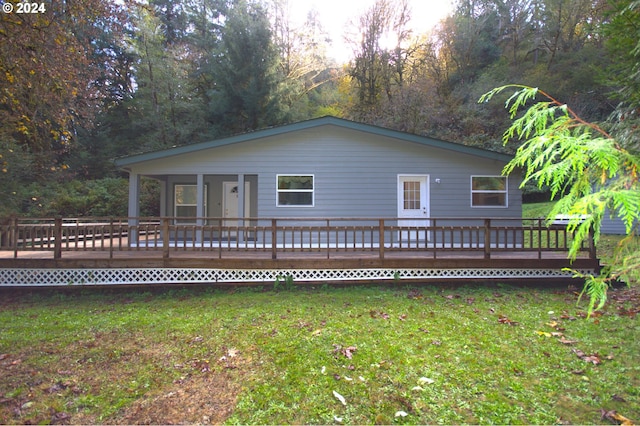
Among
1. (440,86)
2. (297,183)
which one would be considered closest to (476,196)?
(297,183)

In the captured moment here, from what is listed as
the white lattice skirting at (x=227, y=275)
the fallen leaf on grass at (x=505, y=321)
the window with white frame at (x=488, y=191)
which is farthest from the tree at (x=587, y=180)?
the window with white frame at (x=488, y=191)

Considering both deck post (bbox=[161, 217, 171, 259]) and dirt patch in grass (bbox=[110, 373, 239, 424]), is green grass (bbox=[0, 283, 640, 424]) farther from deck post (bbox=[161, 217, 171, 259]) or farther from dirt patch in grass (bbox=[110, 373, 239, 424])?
deck post (bbox=[161, 217, 171, 259])

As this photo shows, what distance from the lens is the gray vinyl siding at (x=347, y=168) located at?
31.4ft

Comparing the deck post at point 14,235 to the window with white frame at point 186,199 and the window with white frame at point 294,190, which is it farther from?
the window with white frame at point 294,190

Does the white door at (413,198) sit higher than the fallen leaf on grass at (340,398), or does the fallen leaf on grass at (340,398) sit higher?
the white door at (413,198)

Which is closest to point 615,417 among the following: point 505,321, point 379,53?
point 505,321

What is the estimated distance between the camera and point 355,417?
9.78 ft

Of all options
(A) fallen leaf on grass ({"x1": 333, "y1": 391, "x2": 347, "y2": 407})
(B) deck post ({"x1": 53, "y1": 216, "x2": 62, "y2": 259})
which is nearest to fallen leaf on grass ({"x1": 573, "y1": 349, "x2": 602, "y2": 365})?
(A) fallen leaf on grass ({"x1": 333, "y1": 391, "x2": 347, "y2": 407})

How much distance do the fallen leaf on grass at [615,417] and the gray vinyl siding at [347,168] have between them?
6825 mm

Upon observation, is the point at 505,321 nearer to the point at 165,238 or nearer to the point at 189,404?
the point at 189,404

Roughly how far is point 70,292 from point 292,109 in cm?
1615

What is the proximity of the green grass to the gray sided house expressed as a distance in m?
3.87

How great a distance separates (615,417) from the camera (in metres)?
2.93

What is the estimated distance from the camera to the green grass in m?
3.08
